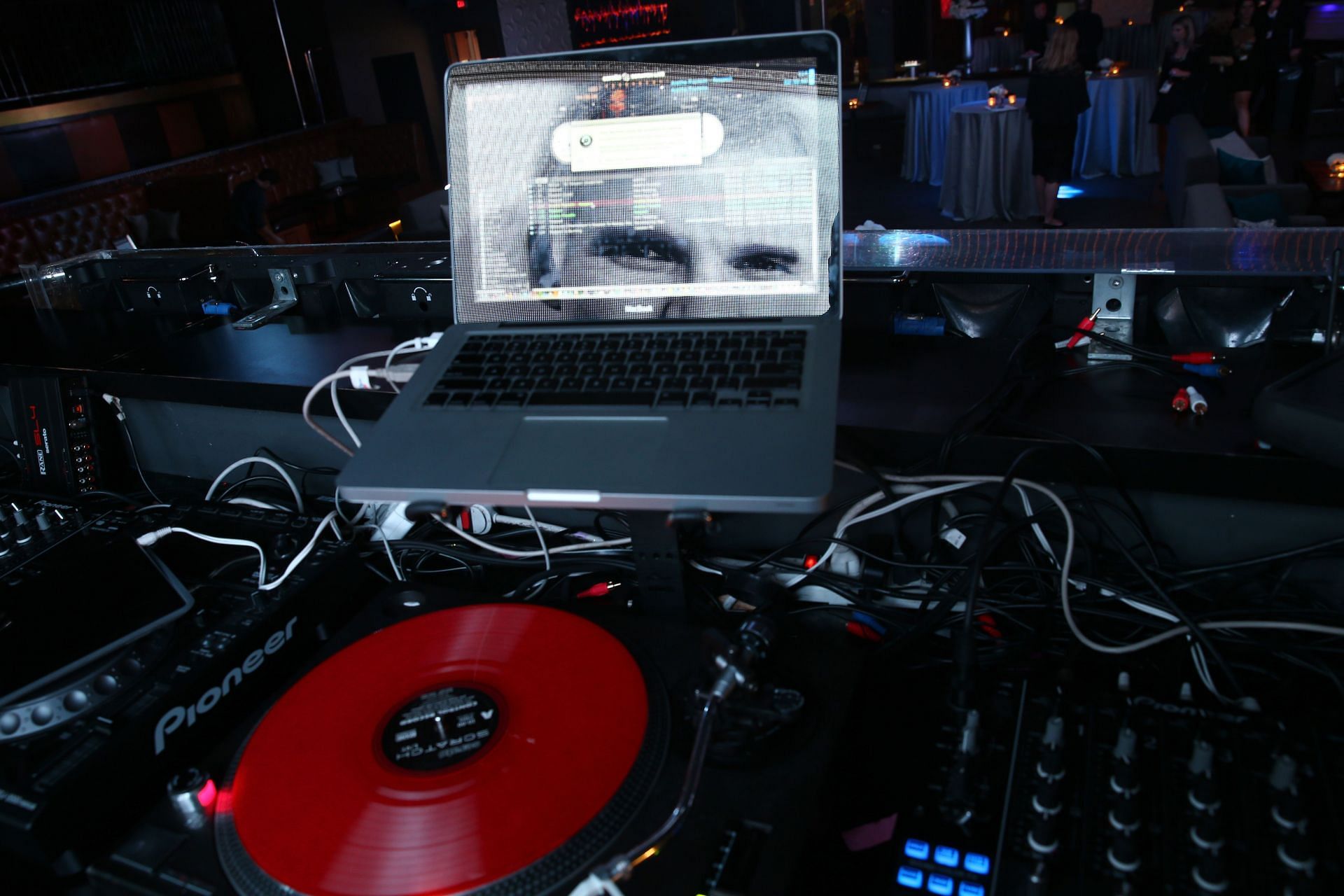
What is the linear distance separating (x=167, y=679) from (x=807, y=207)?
1.90 ft

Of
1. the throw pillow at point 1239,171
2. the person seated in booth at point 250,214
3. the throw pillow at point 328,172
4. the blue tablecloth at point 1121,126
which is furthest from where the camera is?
the throw pillow at point 328,172

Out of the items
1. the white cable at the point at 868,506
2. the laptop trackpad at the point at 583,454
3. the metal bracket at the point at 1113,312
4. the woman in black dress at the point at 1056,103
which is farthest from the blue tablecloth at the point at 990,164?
the laptop trackpad at the point at 583,454

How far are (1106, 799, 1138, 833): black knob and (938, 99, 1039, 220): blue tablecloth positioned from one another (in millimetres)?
4878

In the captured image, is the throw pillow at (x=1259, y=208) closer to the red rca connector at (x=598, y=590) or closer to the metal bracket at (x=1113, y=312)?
the metal bracket at (x=1113, y=312)

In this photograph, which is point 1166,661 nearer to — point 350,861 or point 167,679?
point 350,861

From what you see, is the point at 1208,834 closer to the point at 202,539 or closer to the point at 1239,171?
the point at 202,539

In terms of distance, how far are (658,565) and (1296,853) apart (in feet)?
1.40

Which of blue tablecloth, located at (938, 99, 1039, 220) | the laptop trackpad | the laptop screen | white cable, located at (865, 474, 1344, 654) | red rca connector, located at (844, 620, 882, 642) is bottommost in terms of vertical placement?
blue tablecloth, located at (938, 99, 1039, 220)

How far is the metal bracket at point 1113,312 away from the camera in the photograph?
77 cm

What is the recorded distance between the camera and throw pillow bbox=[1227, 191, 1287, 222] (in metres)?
2.98

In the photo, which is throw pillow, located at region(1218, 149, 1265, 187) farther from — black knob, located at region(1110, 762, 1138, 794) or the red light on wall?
the red light on wall

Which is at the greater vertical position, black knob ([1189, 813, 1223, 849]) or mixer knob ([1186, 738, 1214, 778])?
mixer knob ([1186, 738, 1214, 778])

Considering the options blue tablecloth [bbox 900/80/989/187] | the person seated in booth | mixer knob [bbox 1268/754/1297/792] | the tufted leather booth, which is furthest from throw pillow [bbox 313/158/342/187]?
mixer knob [bbox 1268/754/1297/792]

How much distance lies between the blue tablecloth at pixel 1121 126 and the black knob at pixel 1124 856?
5811mm
